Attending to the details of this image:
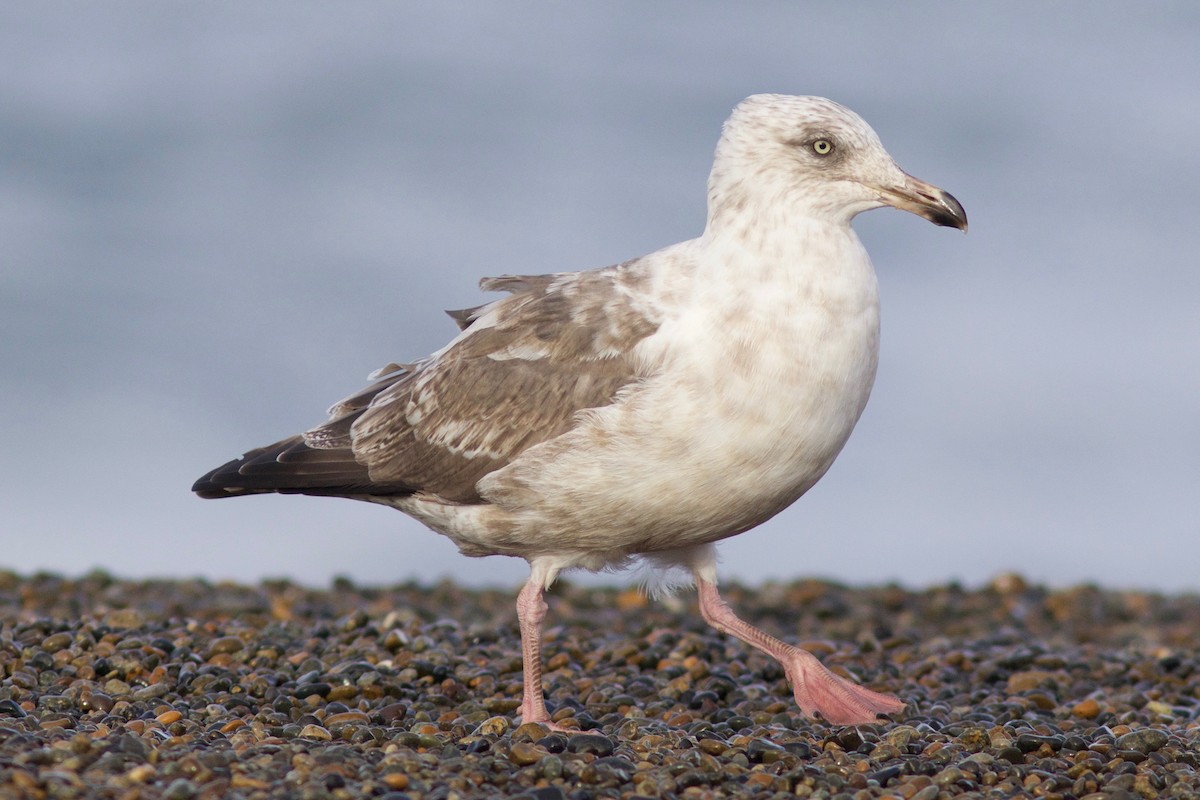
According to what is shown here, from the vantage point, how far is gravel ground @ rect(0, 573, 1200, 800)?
6.36m

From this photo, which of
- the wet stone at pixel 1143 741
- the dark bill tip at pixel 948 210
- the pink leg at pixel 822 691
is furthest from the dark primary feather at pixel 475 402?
the wet stone at pixel 1143 741

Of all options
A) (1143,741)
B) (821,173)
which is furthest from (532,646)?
(1143,741)

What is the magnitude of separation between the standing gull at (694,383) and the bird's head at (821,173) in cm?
1

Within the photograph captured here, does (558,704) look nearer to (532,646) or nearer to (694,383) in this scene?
(532,646)

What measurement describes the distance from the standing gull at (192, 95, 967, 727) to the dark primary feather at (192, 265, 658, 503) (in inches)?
0.6

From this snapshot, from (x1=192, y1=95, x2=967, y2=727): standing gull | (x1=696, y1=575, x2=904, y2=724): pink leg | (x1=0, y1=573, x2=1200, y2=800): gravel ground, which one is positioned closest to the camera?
(x1=0, y1=573, x2=1200, y2=800): gravel ground

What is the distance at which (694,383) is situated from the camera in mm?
7395

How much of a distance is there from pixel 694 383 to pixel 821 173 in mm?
1343

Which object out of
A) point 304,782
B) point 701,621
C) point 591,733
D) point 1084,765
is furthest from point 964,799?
point 701,621

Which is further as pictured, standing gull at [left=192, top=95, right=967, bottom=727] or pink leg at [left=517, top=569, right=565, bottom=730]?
pink leg at [left=517, top=569, right=565, bottom=730]

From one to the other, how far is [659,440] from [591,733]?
150cm

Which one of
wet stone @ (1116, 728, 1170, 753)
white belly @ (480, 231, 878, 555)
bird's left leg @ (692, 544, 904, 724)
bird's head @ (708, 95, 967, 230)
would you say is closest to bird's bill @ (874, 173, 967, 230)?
bird's head @ (708, 95, 967, 230)

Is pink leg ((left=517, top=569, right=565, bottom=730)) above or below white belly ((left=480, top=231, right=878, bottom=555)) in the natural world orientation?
below

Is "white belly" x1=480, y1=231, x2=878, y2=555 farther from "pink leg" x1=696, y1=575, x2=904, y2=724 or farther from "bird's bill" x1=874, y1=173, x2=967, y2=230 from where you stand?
"pink leg" x1=696, y1=575, x2=904, y2=724
